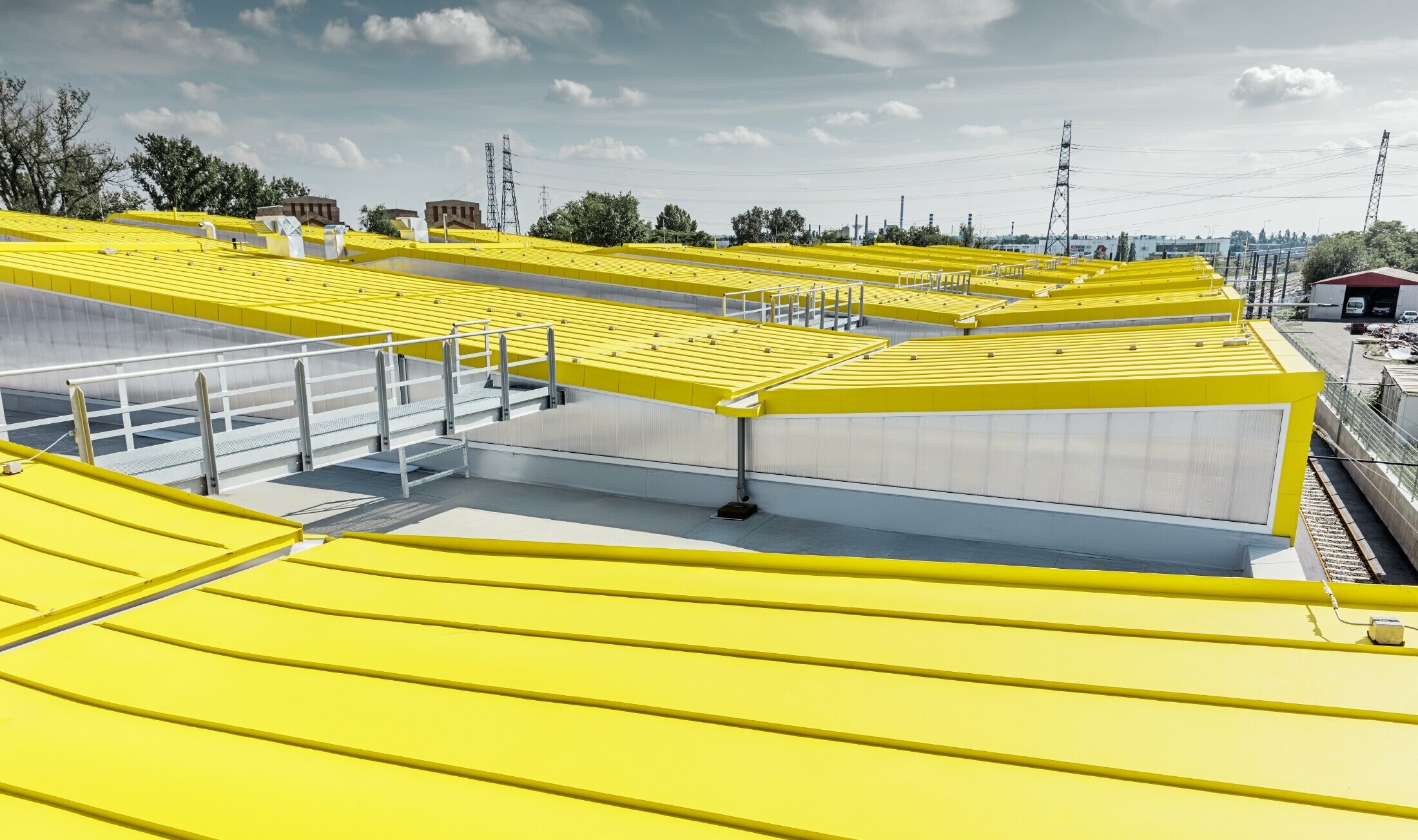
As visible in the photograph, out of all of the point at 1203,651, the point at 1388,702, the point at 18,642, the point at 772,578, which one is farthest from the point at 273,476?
the point at 1388,702

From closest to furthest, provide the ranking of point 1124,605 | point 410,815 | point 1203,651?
point 410,815
point 1203,651
point 1124,605

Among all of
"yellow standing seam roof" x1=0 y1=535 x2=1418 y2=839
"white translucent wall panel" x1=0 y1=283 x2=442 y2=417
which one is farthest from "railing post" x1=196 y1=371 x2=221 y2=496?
"white translucent wall panel" x1=0 y1=283 x2=442 y2=417

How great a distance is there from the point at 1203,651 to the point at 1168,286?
2631 cm

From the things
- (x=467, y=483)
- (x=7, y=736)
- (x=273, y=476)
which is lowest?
(x=467, y=483)

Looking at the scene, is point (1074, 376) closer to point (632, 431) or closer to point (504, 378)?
point (632, 431)

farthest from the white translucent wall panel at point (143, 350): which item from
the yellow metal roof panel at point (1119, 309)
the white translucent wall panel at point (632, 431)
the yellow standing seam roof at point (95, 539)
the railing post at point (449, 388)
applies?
the yellow metal roof panel at point (1119, 309)

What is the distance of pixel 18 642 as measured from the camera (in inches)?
144

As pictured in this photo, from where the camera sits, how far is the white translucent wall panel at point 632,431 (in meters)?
12.0

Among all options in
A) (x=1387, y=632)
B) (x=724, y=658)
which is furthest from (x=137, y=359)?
(x=1387, y=632)

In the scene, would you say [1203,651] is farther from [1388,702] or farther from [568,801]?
[568,801]

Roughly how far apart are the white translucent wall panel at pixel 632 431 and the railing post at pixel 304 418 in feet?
14.8

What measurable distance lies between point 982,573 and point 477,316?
1325 cm

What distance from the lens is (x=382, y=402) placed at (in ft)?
30.3

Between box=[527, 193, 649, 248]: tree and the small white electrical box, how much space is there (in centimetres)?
6030
